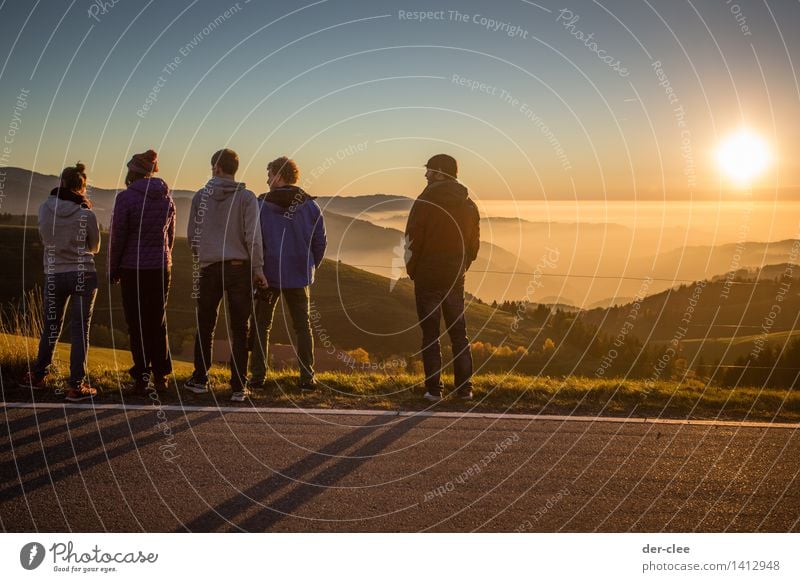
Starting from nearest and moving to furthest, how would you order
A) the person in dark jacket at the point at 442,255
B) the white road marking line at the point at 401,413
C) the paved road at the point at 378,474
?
1. the paved road at the point at 378,474
2. the white road marking line at the point at 401,413
3. the person in dark jacket at the point at 442,255

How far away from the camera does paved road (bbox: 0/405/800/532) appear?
4961 millimetres

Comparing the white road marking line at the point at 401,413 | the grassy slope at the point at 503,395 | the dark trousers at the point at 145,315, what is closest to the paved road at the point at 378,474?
the white road marking line at the point at 401,413

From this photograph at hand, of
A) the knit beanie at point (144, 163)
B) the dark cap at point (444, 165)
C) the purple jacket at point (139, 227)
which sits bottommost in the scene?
the purple jacket at point (139, 227)

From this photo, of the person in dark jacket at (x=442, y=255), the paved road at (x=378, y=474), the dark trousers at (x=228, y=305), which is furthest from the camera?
the person in dark jacket at (x=442, y=255)

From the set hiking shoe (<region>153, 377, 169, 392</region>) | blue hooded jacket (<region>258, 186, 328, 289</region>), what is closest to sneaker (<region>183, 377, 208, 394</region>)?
hiking shoe (<region>153, 377, 169, 392</region>)

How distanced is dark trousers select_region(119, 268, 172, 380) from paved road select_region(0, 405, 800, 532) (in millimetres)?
931

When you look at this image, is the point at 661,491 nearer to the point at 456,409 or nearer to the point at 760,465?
the point at 760,465

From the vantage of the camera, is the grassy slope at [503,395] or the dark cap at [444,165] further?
the dark cap at [444,165]

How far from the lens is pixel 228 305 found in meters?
8.66

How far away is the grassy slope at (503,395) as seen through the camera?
829 centimetres

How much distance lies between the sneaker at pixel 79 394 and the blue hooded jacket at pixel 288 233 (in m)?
2.30

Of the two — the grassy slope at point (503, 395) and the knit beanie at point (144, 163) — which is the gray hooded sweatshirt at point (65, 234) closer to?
the knit beanie at point (144, 163)

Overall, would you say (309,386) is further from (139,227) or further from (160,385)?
(139,227)

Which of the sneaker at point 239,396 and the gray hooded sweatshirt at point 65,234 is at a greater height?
the gray hooded sweatshirt at point 65,234
